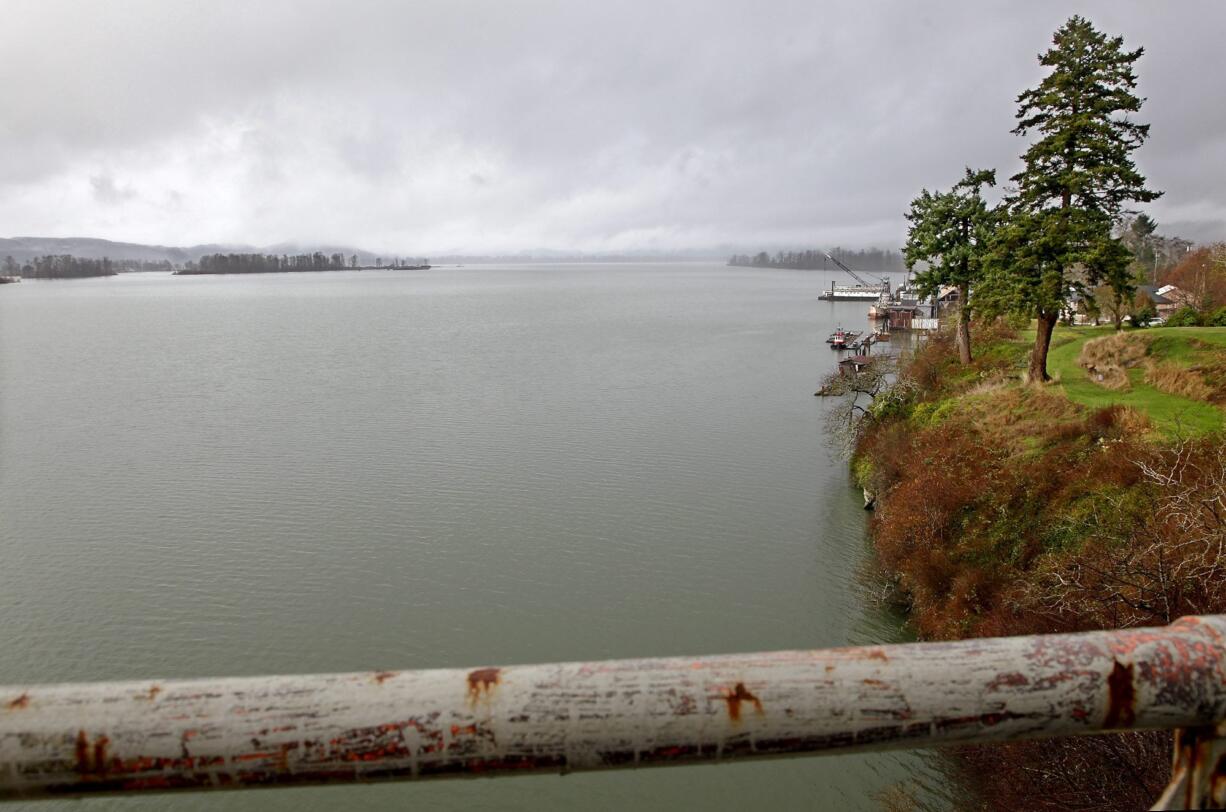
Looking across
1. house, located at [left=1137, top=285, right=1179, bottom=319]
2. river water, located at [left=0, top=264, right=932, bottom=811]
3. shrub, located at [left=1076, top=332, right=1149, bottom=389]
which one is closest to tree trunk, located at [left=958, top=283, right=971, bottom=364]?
river water, located at [left=0, top=264, right=932, bottom=811]

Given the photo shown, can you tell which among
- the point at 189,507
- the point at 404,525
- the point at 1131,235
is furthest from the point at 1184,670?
the point at 1131,235

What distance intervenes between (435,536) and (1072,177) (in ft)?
75.5

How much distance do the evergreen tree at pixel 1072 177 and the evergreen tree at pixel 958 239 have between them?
9.01m

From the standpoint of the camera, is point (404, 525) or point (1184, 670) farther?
point (404, 525)

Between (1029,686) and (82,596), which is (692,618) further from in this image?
(1029,686)

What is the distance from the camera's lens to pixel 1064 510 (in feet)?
57.6

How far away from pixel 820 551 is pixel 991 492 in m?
5.44

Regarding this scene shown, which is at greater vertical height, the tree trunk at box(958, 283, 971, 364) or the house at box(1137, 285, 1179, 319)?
the house at box(1137, 285, 1179, 319)

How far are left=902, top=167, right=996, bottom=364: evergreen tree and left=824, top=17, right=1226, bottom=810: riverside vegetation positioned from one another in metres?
0.19

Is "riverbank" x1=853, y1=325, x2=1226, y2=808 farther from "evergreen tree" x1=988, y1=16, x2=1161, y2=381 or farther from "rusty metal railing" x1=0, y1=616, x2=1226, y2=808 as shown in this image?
"rusty metal railing" x1=0, y1=616, x2=1226, y2=808

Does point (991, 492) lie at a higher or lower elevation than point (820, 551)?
higher

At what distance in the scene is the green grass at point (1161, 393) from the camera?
738 inches

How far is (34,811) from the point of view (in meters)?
12.8

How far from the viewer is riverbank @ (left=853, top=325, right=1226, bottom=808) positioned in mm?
11719
